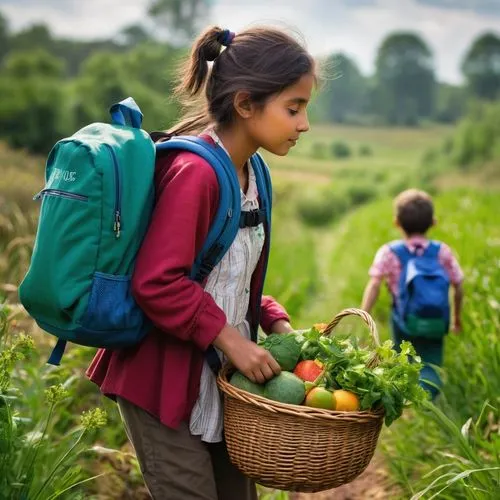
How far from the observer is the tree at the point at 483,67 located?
60.6 m

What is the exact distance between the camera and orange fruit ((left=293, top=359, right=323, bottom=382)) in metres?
2.50

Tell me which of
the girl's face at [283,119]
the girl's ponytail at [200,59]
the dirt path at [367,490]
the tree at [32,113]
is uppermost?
the girl's ponytail at [200,59]

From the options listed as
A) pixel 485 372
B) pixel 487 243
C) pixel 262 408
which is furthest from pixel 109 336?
pixel 487 243

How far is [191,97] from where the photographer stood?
280cm

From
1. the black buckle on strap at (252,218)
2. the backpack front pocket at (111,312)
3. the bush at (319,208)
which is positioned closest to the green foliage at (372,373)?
the black buckle on strap at (252,218)

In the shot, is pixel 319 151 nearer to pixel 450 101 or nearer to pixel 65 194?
pixel 450 101

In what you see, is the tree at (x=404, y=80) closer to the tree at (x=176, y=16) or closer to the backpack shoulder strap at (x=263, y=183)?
the tree at (x=176, y=16)

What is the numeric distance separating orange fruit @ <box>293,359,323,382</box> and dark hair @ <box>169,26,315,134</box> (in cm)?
76

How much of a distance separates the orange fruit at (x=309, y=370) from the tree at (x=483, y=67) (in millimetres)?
58847

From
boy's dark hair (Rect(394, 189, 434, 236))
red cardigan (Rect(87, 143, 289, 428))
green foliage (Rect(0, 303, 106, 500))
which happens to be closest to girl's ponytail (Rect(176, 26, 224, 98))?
red cardigan (Rect(87, 143, 289, 428))

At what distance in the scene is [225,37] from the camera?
Answer: 105 inches

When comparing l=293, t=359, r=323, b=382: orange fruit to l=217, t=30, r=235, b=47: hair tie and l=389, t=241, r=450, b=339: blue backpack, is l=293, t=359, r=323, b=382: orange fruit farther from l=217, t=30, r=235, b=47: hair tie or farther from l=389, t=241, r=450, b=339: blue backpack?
l=389, t=241, r=450, b=339: blue backpack

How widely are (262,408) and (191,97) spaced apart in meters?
1.03

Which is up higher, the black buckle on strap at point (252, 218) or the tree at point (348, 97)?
the black buckle on strap at point (252, 218)
